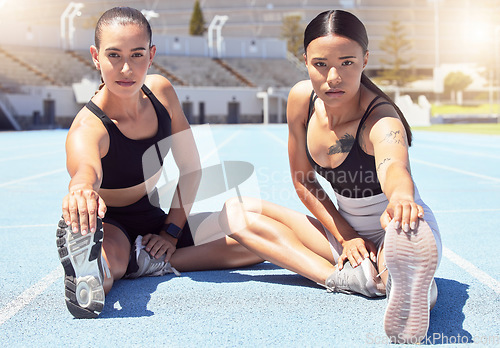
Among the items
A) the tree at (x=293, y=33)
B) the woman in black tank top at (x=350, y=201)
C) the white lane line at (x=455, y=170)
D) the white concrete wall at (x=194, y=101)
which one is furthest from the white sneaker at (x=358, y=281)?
the tree at (x=293, y=33)

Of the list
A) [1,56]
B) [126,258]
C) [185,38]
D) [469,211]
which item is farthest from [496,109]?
[126,258]

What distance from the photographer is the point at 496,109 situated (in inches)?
2307

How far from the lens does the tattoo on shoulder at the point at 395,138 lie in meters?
2.75

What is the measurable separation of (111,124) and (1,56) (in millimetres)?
41495

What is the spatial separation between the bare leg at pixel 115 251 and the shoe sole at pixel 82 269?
0.37 metres

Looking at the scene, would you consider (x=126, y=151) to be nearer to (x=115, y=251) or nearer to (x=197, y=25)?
(x=115, y=251)

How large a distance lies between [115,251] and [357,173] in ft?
4.59

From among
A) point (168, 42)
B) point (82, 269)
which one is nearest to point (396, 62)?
point (168, 42)

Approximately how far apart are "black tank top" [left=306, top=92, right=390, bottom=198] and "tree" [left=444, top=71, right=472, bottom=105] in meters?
66.8

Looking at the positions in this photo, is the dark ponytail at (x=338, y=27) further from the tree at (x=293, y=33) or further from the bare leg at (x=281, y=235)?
the tree at (x=293, y=33)

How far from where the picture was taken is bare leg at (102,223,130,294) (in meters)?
3.29

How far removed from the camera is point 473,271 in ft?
12.4

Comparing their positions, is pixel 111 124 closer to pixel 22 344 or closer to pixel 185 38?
pixel 22 344

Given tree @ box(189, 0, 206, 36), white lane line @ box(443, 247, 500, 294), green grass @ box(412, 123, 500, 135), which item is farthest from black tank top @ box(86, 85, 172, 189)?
tree @ box(189, 0, 206, 36)
